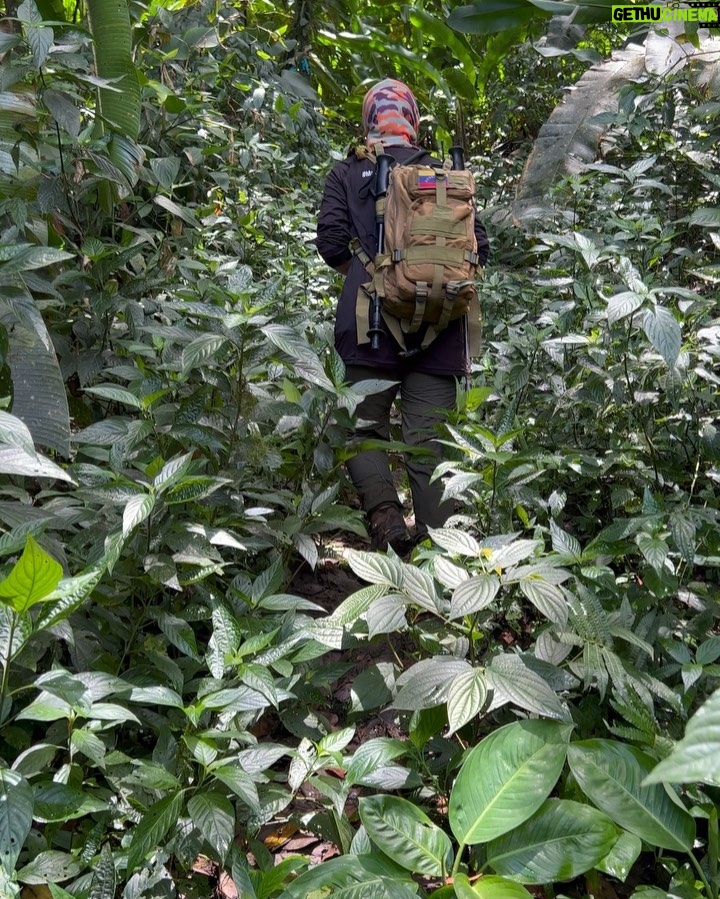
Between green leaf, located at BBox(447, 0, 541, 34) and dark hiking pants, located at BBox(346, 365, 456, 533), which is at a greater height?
green leaf, located at BBox(447, 0, 541, 34)

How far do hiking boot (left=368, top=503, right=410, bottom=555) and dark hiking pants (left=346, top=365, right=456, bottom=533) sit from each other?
3 cm

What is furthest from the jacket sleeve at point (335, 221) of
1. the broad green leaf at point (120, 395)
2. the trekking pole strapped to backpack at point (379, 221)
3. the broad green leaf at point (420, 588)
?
the broad green leaf at point (420, 588)

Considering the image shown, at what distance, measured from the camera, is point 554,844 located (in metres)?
1.34

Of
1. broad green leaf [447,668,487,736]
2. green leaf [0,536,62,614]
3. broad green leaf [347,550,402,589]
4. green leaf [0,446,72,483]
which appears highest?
green leaf [0,446,72,483]

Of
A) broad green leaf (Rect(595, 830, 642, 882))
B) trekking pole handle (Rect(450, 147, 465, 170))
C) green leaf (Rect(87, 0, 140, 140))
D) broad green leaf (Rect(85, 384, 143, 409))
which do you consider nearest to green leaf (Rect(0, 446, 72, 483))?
broad green leaf (Rect(85, 384, 143, 409))

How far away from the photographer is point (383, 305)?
3576mm

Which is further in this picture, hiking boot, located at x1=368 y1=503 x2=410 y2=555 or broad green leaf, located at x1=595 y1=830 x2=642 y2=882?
hiking boot, located at x1=368 y1=503 x2=410 y2=555

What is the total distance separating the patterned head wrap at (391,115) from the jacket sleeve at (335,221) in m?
0.26

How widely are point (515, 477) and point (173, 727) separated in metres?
1.17

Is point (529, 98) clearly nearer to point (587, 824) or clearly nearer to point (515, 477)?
point (515, 477)

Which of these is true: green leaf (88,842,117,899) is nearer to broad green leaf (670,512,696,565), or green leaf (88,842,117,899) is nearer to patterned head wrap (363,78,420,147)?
broad green leaf (670,512,696,565)

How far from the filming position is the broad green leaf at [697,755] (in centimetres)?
85

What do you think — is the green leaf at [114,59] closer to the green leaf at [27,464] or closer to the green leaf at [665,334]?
the green leaf at [27,464]

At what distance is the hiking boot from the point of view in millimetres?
3441
